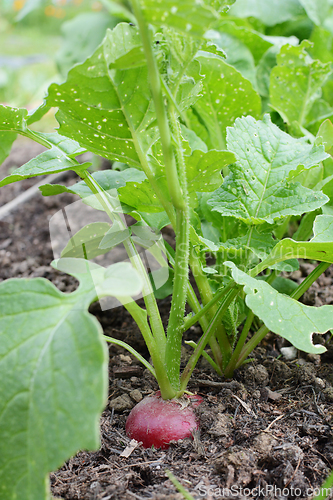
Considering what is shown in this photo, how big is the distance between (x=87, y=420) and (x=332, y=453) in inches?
23.0

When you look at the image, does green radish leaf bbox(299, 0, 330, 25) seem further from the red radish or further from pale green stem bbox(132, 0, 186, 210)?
the red radish

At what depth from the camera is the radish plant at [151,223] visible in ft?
1.98

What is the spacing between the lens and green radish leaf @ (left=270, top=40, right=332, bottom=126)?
1423mm

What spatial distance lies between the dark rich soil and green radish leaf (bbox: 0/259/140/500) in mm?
239

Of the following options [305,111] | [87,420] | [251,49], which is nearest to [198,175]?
[87,420]

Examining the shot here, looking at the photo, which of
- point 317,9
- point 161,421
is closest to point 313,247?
point 161,421

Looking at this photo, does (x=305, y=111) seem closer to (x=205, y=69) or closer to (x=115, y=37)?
(x=205, y=69)

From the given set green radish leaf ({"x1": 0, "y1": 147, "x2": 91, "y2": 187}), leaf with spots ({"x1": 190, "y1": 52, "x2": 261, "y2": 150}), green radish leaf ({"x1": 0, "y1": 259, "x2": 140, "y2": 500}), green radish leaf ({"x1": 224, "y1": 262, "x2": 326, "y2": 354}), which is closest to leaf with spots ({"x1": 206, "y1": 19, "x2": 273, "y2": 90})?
leaf with spots ({"x1": 190, "y1": 52, "x2": 261, "y2": 150})

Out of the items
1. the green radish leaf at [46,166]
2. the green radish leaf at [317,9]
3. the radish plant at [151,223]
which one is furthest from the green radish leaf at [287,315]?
the green radish leaf at [317,9]

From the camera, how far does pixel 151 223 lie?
115cm

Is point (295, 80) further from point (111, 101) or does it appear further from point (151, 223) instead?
point (111, 101)

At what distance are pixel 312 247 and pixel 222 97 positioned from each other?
0.74 metres

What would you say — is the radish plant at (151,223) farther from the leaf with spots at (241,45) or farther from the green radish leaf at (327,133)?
the leaf with spots at (241,45)

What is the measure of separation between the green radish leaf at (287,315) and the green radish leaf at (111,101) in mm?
383
